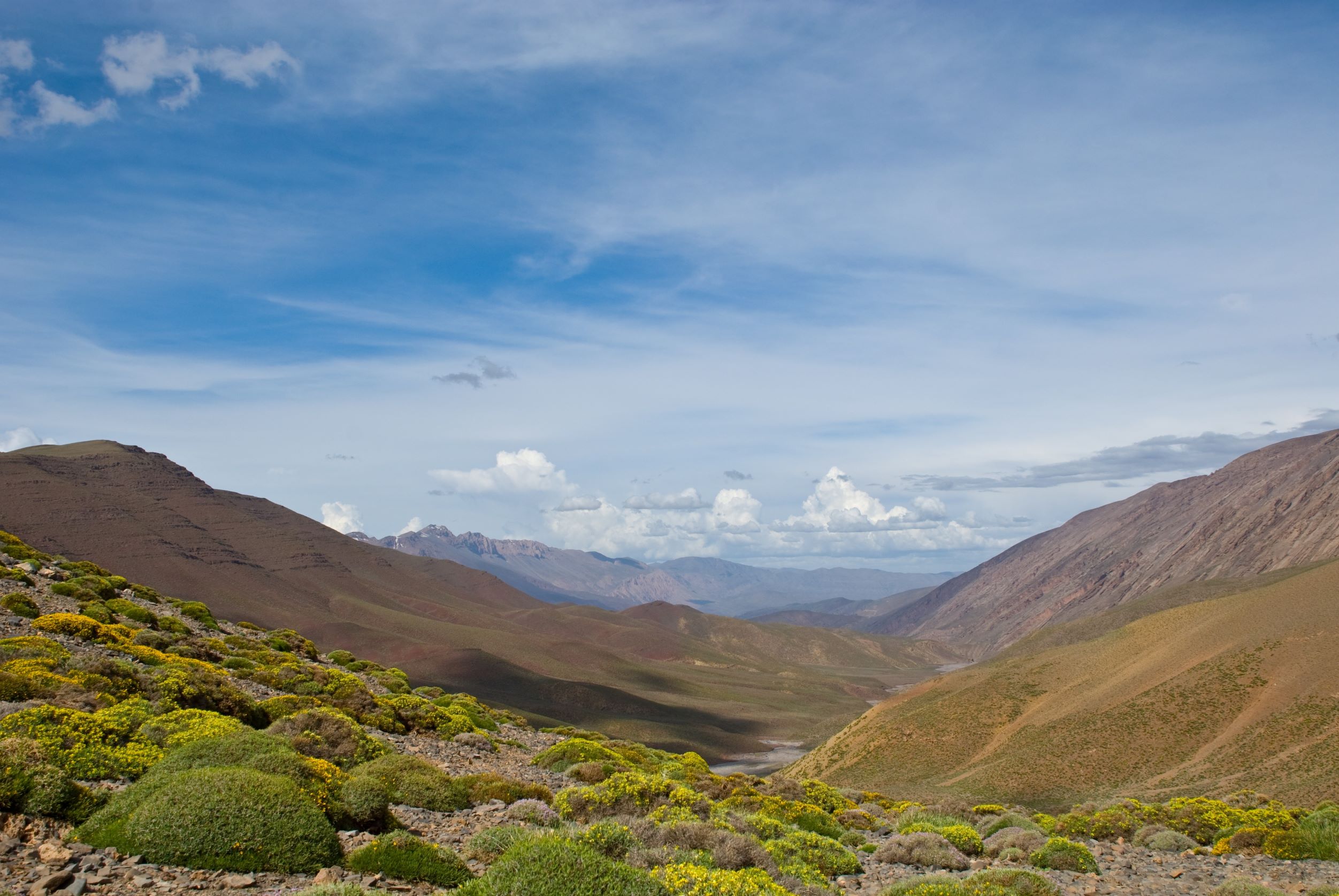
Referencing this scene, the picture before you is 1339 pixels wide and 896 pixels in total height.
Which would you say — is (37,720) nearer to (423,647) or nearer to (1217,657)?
(1217,657)

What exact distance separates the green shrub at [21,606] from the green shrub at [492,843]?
21.1 m

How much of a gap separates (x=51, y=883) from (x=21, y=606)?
71.8 ft

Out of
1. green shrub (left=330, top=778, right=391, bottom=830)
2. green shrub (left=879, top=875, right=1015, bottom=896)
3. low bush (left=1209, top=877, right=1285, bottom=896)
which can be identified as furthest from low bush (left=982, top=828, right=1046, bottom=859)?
green shrub (left=330, top=778, right=391, bottom=830)

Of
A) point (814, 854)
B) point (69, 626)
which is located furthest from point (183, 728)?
point (814, 854)

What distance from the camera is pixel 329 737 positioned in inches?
690

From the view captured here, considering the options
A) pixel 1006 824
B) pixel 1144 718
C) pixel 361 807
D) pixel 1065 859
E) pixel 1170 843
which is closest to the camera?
pixel 361 807

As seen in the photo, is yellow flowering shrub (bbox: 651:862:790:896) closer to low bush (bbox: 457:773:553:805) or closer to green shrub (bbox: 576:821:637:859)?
green shrub (bbox: 576:821:637:859)

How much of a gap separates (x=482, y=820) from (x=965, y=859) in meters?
11.2

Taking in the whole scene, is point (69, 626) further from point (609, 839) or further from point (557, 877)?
point (557, 877)

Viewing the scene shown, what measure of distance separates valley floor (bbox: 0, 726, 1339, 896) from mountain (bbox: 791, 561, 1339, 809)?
24946 millimetres

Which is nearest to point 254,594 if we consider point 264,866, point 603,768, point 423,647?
point 423,647

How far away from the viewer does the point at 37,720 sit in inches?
474

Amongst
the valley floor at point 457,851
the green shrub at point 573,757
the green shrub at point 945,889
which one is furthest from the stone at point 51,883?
the green shrub at point 573,757

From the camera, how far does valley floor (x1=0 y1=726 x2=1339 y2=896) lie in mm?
8422
